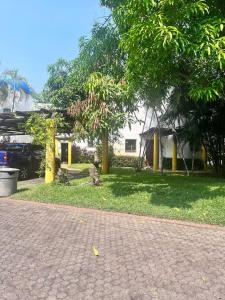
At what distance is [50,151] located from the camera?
49.4 ft

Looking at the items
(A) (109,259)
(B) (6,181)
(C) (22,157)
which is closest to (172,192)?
(B) (6,181)

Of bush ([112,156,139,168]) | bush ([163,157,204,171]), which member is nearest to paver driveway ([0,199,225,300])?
bush ([163,157,204,171])

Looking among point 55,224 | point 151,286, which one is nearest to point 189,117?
point 55,224

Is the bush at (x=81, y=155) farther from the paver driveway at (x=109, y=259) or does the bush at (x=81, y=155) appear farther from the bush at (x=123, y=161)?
the paver driveway at (x=109, y=259)

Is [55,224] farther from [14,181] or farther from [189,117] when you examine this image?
[189,117]

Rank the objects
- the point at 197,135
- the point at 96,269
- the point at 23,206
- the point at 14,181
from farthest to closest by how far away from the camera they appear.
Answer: the point at 197,135 < the point at 14,181 < the point at 23,206 < the point at 96,269

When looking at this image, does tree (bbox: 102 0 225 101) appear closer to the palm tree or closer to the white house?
the white house

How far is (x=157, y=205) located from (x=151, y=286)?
17.5 feet

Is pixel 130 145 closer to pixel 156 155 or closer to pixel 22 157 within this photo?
pixel 156 155

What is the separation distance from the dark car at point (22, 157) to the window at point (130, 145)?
1233cm

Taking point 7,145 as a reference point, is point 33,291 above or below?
below

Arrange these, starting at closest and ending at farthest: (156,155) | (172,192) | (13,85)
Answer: (172,192) → (156,155) → (13,85)

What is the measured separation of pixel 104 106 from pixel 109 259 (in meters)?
7.13

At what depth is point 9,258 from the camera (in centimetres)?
602
